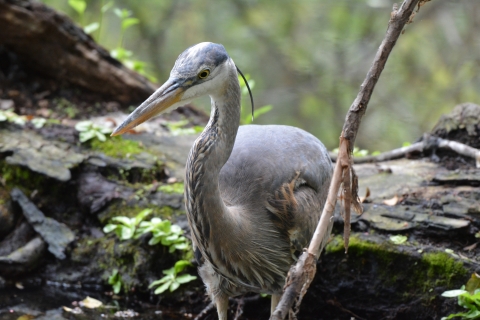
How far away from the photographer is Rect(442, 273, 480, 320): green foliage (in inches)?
108

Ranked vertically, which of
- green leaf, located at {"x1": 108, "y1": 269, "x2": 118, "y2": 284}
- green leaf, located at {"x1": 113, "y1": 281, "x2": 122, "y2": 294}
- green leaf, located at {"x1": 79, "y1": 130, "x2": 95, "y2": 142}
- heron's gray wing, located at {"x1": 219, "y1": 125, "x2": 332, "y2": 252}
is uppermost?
heron's gray wing, located at {"x1": 219, "y1": 125, "x2": 332, "y2": 252}

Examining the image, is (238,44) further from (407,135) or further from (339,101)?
(407,135)

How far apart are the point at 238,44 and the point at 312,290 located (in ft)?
19.1

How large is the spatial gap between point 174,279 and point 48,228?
1.05m

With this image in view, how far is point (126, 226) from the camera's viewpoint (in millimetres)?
3619

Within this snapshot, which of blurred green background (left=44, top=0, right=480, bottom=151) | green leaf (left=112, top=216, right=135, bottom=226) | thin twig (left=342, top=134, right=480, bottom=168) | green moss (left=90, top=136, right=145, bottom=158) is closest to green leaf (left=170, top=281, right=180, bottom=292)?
green leaf (left=112, top=216, right=135, bottom=226)

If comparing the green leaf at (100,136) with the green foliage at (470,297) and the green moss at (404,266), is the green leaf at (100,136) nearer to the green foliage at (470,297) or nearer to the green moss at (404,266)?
the green moss at (404,266)

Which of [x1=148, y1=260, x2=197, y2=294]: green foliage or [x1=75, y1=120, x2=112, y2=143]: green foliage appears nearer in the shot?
[x1=148, y1=260, x2=197, y2=294]: green foliage

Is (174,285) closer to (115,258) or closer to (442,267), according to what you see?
(115,258)

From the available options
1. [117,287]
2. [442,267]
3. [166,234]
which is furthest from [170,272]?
[442,267]

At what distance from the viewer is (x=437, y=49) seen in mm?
8148

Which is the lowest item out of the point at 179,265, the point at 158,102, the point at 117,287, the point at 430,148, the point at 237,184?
the point at 117,287

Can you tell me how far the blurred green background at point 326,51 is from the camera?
7.95m

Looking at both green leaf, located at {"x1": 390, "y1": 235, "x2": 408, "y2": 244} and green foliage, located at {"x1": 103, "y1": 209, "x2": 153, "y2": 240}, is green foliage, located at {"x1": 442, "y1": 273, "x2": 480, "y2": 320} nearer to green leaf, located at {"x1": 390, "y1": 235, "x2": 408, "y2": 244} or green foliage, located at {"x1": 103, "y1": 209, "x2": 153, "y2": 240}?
green leaf, located at {"x1": 390, "y1": 235, "x2": 408, "y2": 244}
